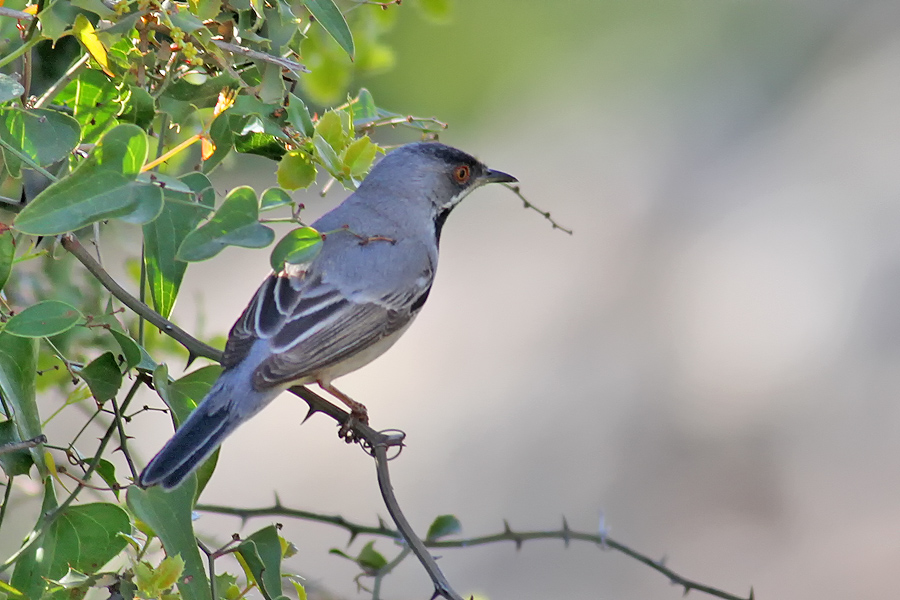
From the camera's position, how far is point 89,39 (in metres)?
2.18

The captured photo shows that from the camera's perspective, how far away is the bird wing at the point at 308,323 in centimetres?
345

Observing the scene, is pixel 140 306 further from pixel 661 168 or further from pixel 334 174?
pixel 661 168

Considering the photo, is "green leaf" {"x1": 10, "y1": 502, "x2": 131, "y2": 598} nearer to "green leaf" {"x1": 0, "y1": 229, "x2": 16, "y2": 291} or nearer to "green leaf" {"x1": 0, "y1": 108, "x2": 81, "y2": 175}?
"green leaf" {"x1": 0, "y1": 229, "x2": 16, "y2": 291}

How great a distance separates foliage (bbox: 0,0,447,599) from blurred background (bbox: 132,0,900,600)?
4951 mm

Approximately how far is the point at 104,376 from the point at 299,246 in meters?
0.56

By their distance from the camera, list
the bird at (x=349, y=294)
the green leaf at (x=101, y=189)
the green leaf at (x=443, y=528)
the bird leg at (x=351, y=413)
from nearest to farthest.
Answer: the green leaf at (x=101, y=189)
the green leaf at (x=443, y=528)
the bird at (x=349, y=294)
the bird leg at (x=351, y=413)

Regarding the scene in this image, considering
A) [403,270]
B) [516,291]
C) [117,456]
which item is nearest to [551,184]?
[516,291]

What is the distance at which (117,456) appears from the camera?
7.48m

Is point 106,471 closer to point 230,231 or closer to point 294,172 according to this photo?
point 230,231

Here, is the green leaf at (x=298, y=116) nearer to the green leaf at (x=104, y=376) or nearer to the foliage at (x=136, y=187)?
the foliage at (x=136, y=187)

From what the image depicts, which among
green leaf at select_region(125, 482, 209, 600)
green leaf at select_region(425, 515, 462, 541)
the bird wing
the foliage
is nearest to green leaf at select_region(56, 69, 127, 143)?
the foliage

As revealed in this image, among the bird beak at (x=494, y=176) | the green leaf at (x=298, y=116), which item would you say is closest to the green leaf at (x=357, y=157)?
the green leaf at (x=298, y=116)

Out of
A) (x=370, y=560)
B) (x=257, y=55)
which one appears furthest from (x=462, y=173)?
(x=257, y=55)

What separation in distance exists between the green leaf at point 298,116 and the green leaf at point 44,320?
67 cm
